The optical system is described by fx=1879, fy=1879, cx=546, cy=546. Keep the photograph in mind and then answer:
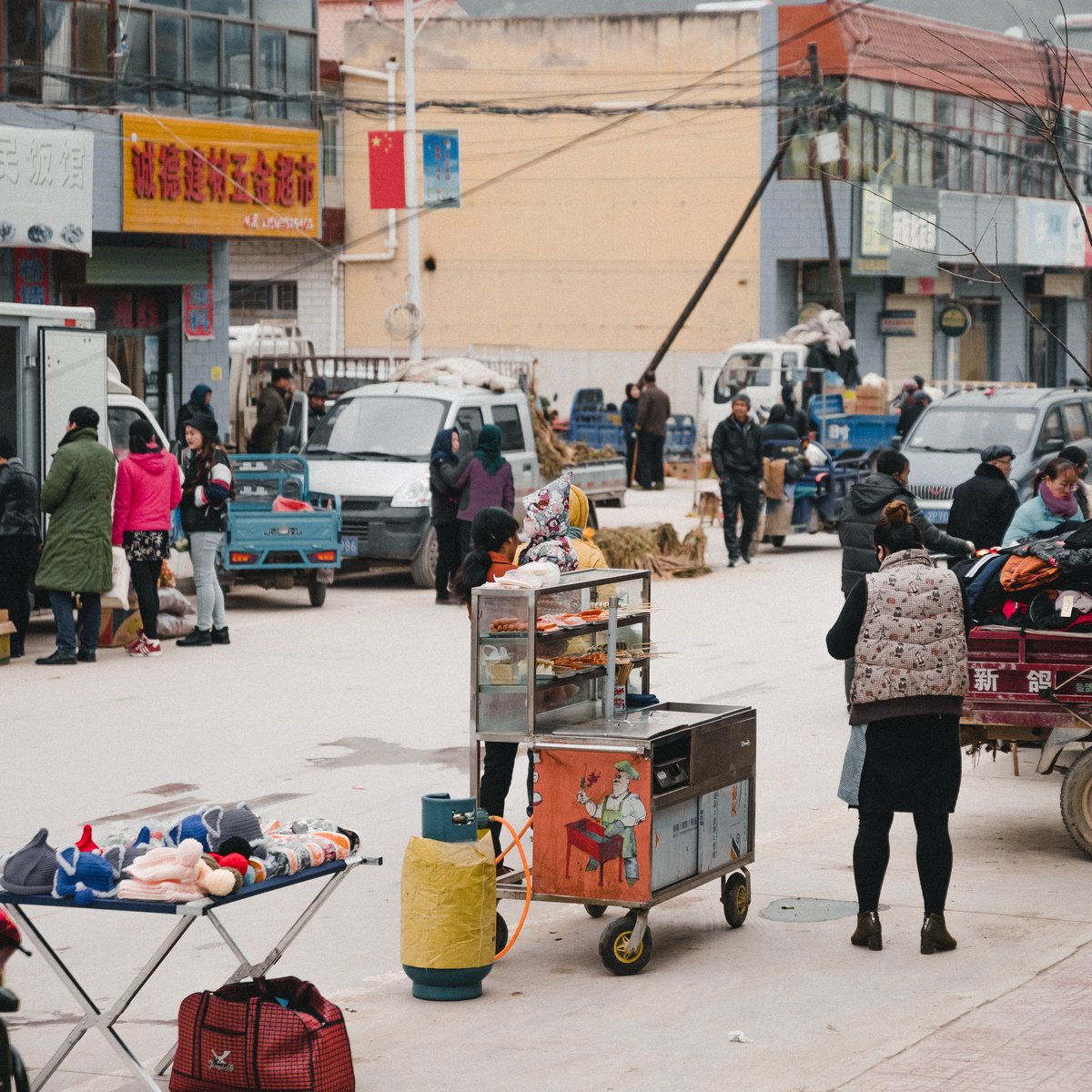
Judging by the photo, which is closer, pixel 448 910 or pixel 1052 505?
pixel 448 910

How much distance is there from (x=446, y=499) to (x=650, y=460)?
1561 centimetres

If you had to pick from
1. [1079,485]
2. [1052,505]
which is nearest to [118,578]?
[1052,505]

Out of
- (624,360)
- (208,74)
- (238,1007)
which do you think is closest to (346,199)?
(624,360)

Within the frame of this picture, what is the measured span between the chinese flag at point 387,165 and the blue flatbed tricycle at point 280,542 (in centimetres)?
1109

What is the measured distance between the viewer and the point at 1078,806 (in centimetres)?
882

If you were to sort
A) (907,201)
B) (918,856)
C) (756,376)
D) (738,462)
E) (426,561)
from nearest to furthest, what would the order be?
(918,856), (426,561), (738,462), (756,376), (907,201)

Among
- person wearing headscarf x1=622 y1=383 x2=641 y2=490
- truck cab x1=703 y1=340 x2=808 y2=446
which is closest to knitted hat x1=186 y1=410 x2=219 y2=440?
truck cab x1=703 y1=340 x2=808 y2=446

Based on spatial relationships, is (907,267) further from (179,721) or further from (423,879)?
(423,879)

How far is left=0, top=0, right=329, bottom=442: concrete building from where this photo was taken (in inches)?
846

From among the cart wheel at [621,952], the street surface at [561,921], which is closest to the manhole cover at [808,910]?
the street surface at [561,921]

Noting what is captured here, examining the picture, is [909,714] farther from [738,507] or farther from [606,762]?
[738,507]

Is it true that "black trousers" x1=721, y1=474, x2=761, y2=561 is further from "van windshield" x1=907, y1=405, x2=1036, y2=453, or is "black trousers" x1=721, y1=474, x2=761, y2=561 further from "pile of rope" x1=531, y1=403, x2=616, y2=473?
"pile of rope" x1=531, y1=403, x2=616, y2=473

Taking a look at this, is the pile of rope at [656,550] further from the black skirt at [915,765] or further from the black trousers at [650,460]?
the black skirt at [915,765]

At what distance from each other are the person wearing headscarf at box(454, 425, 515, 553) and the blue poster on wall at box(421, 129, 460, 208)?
1246 centimetres
